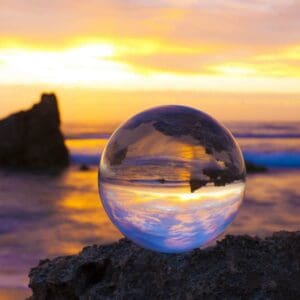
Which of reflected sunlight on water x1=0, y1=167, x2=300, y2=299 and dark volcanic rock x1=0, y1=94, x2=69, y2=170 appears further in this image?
dark volcanic rock x1=0, y1=94, x2=69, y2=170

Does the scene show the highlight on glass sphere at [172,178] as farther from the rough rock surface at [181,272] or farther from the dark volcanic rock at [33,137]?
the dark volcanic rock at [33,137]

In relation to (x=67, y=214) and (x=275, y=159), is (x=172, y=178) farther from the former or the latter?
(x=275, y=159)

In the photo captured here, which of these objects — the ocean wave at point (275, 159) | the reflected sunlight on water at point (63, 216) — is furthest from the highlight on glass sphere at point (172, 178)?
the ocean wave at point (275, 159)

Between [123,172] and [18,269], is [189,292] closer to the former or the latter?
[123,172]

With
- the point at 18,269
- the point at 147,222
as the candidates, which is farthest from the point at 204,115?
the point at 18,269

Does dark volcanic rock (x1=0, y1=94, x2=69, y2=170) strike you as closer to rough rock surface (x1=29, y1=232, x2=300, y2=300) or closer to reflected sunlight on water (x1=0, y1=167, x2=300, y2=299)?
reflected sunlight on water (x1=0, y1=167, x2=300, y2=299)

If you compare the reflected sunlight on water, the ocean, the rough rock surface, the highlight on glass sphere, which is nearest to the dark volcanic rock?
the ocean

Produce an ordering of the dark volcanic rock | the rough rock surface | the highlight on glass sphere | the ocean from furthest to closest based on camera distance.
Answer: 1. the dark volcanic rock
2. the ocean
3. the rough rock surface
4. the highlight on glass sphere
